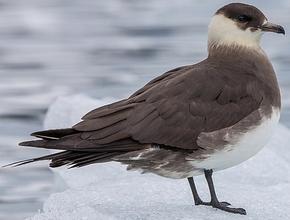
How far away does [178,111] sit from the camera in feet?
21.4

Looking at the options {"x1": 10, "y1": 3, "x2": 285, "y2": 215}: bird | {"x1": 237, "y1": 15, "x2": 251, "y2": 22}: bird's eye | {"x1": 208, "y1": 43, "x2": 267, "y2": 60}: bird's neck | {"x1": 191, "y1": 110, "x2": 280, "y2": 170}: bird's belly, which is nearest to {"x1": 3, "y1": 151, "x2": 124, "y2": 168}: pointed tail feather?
{"x1": 10, "y1": 3, "x2": 285, "y2": 215}: bird

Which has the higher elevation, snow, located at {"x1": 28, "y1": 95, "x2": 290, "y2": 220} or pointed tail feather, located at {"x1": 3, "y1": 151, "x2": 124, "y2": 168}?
pointed tail feather, located at {"x1": 3, "y1": 151, "x2": 124, "y2": 168}

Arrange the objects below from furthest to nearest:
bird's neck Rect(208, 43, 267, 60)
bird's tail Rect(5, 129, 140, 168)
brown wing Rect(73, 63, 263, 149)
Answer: bird's neck Rect(208, 43, 267, 60) < brown wing Rect(73, 63, 263, 149) < bird's tail Rect(5, 129, 140, 168)

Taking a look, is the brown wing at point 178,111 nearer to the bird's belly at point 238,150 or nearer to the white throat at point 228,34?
the bird's belly at point 238,150

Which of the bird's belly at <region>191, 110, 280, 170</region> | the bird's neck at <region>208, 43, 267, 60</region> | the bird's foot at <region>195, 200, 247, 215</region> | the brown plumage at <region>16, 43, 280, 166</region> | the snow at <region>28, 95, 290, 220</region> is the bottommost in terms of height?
the snow at <region>28, 95, 290, 220</region>

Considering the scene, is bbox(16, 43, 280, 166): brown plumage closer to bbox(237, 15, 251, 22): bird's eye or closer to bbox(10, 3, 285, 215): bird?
bbox(10, 3, 285, 215): bird

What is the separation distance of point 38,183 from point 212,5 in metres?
6.32

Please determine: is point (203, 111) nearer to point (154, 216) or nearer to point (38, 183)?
point (154, 216)

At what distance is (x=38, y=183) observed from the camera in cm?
952

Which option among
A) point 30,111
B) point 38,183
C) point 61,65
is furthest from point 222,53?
point 61,65

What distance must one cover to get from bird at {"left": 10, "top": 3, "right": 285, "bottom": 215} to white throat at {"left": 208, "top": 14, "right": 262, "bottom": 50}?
266mm

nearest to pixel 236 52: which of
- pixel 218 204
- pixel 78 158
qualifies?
pixel 218 204

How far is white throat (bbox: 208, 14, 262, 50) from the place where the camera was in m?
6.92

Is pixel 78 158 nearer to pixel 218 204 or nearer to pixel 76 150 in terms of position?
pixel 76 150
